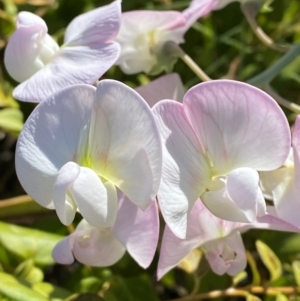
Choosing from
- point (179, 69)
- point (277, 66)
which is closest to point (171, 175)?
point (277, 66)

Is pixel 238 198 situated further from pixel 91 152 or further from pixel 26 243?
pixel 26 243

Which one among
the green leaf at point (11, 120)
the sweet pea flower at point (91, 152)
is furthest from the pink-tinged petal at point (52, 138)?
the green leaf at point (11, 120)

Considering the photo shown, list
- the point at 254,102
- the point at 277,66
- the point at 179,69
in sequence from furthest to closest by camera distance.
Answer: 1. the point at 179,69
2. the point at 277,66
3. the point at 254,102

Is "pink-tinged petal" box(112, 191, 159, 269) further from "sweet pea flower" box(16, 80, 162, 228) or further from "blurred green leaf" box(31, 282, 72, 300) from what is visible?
"blurred green leaf" box(31, 282, 72, 300)

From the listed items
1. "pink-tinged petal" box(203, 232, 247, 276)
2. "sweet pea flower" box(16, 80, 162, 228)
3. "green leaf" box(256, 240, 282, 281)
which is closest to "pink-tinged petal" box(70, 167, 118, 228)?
"sweet pea flower" box(16, 80, 162, 228)

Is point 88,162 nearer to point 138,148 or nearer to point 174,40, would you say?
point 138,148

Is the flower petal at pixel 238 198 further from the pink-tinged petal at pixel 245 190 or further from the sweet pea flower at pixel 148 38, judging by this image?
the sweet pea flower at pixel 148 38

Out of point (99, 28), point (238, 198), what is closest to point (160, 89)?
point (99, 28)

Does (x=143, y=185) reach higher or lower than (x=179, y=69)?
higher
